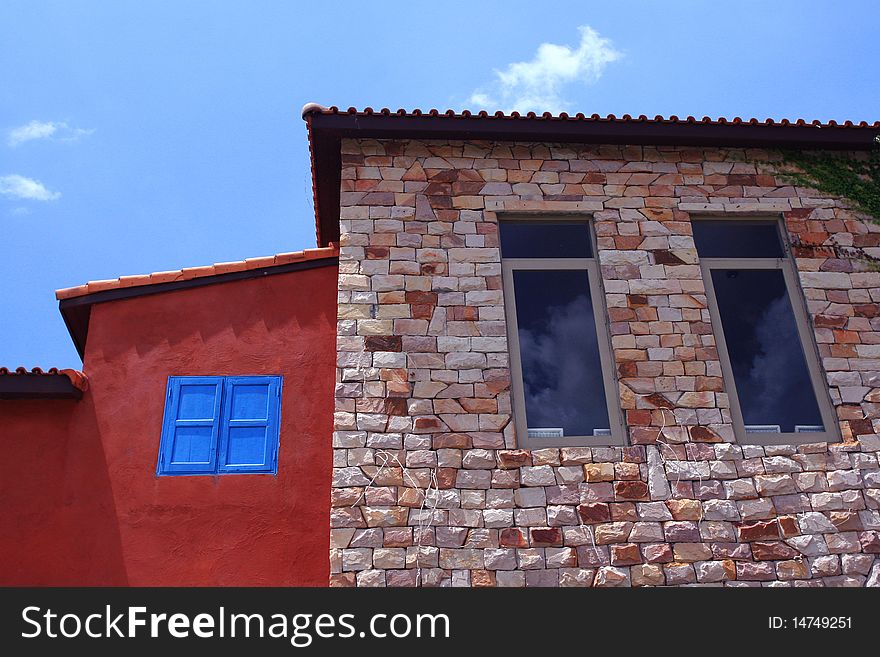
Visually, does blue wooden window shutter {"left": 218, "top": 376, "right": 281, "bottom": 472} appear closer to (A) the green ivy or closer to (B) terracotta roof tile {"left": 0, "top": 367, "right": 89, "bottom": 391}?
(B) terracotta roof tile {"left": 0, "top": 367, "right": 89, "bottom": 391}

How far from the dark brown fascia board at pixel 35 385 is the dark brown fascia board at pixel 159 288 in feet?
2.34

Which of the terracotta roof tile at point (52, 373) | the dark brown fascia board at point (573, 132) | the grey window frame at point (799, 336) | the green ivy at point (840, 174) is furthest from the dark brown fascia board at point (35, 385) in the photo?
the green ivy at point (840, 174)

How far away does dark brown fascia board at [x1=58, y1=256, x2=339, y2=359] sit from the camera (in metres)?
7.20

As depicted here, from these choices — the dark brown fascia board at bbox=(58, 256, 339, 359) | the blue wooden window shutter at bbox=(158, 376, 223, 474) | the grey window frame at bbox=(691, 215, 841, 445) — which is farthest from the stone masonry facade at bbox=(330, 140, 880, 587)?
the blue wooden window shutter at bbox=(158, 376, 223, 474)

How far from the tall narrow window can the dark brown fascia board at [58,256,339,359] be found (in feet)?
6.74

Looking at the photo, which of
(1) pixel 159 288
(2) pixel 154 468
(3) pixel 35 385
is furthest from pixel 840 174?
(3) pixel 35 385

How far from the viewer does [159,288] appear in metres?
7.25
